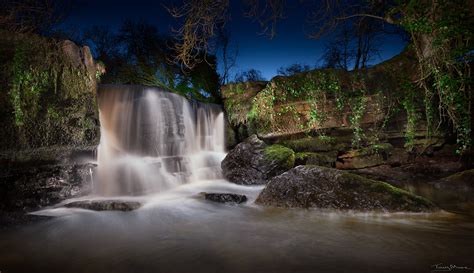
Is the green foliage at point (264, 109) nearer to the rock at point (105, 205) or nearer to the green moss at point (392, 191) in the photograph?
the green moss at point (392, 191)

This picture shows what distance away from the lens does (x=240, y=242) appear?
10.5 ft

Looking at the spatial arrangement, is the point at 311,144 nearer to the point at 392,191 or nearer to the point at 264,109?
the point at 264,109

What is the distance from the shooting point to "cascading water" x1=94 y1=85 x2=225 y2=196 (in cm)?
668

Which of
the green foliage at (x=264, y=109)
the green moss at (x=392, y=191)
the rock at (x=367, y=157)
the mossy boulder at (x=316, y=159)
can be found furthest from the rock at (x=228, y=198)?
the green foliage at (x=264, y=109)

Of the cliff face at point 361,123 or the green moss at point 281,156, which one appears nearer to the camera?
the cliff face at point 361,123

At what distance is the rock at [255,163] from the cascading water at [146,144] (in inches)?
33.3

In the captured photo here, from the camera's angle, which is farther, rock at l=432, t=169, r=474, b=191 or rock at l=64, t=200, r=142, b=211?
rock at l=432, t=169, r=474, b=191

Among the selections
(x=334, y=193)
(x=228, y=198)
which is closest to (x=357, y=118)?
(x=334, y=193)

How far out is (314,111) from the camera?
9922mm

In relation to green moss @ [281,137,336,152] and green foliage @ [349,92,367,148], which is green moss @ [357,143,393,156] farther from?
green moss @ [281,137,336,152]

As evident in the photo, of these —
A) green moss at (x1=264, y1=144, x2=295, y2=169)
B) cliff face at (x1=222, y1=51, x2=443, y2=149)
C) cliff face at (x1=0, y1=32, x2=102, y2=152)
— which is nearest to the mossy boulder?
green moss at (x1=264, y1=144, x2=295, y2=169)

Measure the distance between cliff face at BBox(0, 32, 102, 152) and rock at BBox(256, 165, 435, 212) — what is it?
4.71 meters

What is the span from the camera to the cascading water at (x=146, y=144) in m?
6.68

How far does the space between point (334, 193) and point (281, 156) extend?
4045mm
